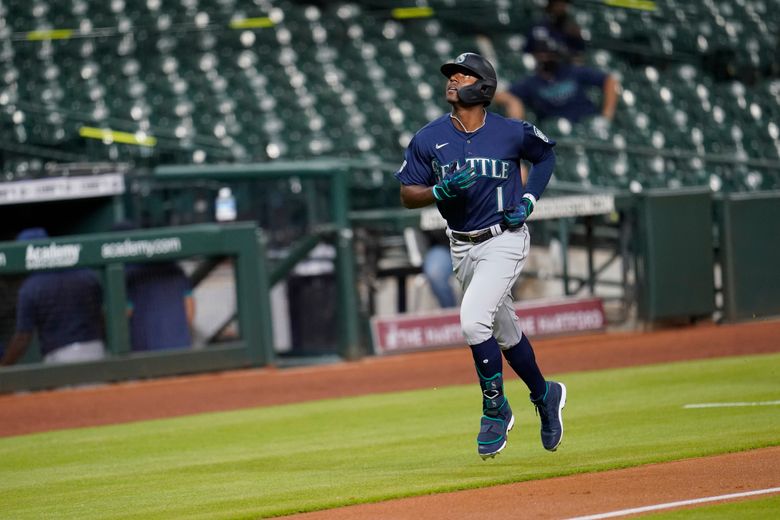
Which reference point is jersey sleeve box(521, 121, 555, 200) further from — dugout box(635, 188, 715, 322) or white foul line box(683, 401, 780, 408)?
dugout box(635, 188, 715, 322)

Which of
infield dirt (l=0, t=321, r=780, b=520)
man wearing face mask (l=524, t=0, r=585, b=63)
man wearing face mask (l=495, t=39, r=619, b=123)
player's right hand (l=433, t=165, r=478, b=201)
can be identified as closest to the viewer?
player's right hand (l=433, t=165, r=478, b=201)

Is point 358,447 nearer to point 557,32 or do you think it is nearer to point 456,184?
point 456,184

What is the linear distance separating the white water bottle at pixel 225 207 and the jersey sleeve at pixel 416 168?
656 centimetres

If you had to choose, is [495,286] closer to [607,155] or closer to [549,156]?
[549,156]

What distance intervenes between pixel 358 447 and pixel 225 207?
18.5 feet

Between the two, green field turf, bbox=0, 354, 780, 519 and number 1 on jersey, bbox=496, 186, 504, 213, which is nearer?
green field turf, bbox=0, 354, 780, 519

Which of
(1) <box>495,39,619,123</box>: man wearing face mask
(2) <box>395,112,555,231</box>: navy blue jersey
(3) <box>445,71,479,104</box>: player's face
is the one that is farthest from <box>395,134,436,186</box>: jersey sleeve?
(1) <box>495,39,619,123</box>: man wearing face mask

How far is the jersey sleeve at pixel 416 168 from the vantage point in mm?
6090

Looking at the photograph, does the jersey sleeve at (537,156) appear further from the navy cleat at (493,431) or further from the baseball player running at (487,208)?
the navy cleat at (493,431)

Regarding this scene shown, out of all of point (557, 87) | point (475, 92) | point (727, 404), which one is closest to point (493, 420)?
point (475, 92)

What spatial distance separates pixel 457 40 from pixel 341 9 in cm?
175

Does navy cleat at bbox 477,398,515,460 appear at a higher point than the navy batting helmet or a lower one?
lower

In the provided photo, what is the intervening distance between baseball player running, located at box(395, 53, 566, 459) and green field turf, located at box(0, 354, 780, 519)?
12.7 inches

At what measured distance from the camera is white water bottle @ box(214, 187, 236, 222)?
12469mm
